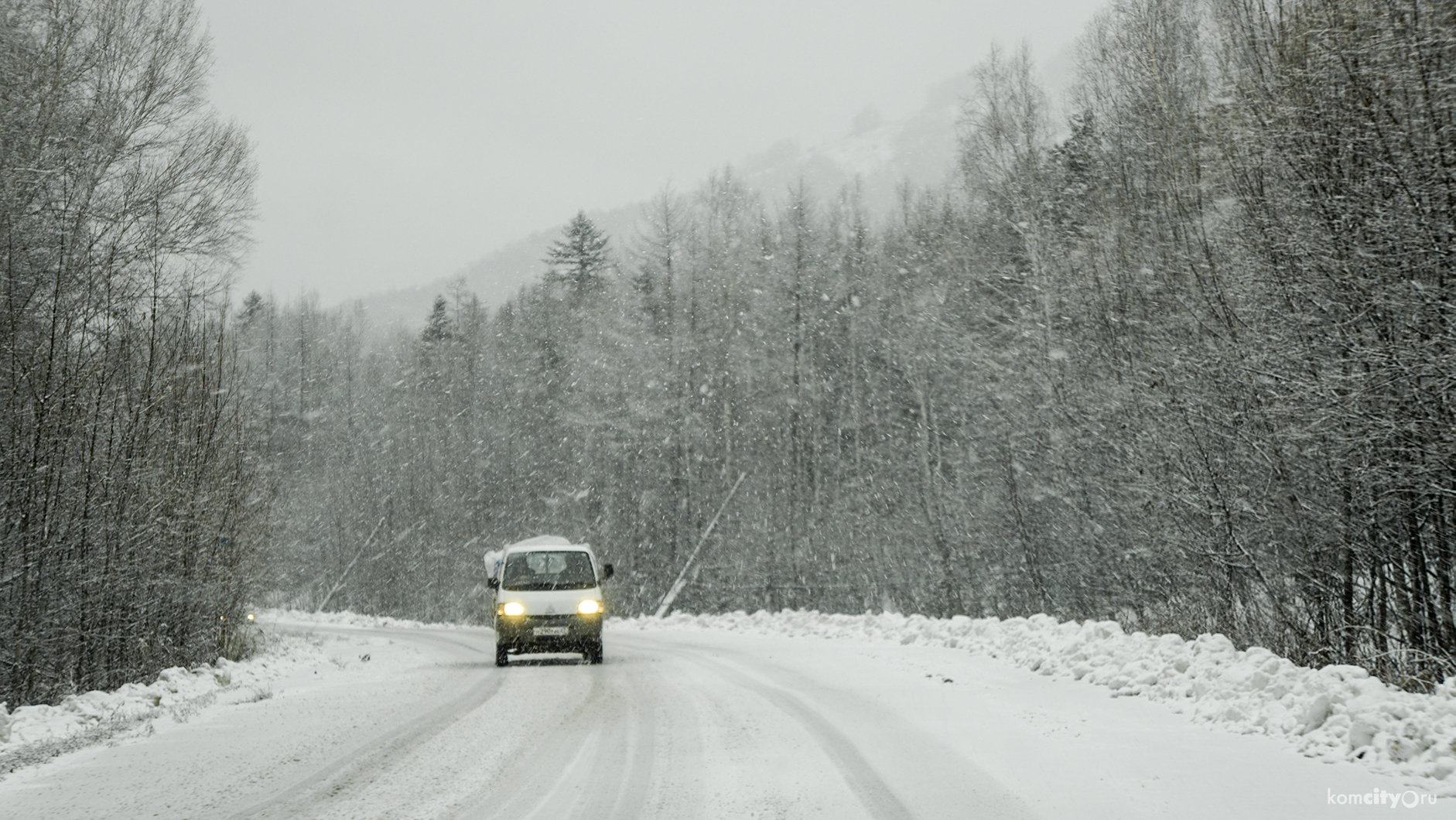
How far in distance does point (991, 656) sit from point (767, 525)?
68.5ft

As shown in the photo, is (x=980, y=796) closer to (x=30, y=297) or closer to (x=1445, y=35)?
(x=1445, y=35)

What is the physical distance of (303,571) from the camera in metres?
55.4

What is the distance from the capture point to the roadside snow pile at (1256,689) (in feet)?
18.7

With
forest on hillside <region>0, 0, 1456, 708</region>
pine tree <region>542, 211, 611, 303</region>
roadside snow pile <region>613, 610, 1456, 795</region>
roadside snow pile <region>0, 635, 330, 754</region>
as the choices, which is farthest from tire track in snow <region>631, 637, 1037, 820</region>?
pine tree <region>542, 211, 611, 303</region>

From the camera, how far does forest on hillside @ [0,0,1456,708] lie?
29.2 ft

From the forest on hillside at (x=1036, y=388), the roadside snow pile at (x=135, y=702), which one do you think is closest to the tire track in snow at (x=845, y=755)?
the forest on hillside at (x=1036, y=388)

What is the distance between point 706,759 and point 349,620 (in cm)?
3937

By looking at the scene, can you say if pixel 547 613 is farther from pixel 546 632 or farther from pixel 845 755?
pixel 845 755

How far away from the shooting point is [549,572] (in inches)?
623

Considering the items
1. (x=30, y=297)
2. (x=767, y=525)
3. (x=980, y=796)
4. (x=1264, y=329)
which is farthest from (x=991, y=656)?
(x=767, y=525)

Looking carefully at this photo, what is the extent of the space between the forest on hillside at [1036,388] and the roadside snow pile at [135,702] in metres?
1.10

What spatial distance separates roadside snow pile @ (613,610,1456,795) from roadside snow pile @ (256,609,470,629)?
95.1 feet

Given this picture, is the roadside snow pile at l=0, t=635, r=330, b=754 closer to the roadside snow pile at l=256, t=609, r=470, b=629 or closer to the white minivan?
the white minivan

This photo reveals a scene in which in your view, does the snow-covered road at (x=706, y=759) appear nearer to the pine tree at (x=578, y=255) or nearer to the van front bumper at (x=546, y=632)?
the van front bumper at (x=546, y=632)
